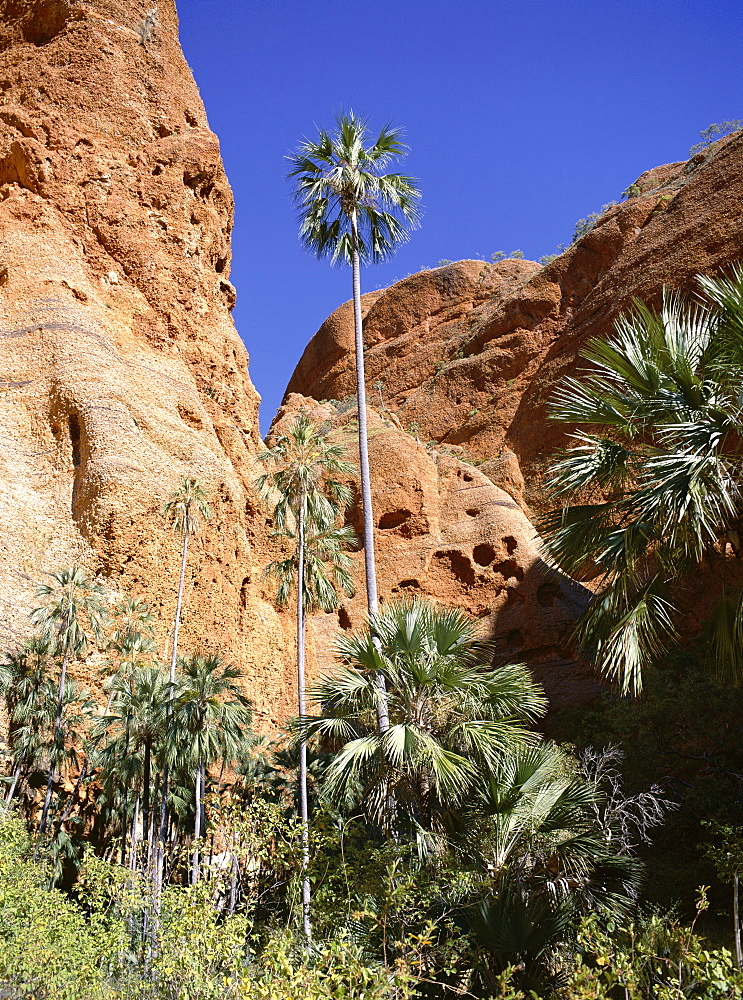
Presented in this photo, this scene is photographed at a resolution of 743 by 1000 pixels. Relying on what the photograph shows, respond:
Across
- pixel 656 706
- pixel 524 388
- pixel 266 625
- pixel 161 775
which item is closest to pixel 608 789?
pixel 656 706

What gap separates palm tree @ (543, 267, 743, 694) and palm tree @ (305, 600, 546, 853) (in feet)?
7.93

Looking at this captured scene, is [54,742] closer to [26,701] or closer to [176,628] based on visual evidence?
[26,701]

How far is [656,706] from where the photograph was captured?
20.9 metres

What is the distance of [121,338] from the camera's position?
2978 centimetres

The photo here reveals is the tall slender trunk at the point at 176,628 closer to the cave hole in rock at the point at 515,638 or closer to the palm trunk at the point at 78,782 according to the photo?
the palm trunk at the point at 78,782

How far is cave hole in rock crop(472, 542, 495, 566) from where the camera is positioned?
3438 cm

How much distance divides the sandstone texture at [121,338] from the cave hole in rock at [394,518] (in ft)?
20.0

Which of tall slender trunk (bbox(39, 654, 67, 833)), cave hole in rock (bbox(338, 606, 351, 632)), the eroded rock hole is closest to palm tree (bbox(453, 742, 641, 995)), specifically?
tall slender trunk (bbox(39, 654, 67, 833))

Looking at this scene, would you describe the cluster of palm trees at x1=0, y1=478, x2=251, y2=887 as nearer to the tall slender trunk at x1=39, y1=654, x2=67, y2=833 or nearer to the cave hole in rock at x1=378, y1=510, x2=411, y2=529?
the tall slender trunk at x1=39, y1=654, x2=67, y2=833

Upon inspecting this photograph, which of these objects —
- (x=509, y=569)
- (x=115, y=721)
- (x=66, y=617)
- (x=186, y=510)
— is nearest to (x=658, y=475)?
(x=115, y=721)

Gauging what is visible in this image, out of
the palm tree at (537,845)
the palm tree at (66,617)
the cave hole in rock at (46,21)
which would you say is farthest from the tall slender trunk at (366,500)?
the cave hole in rock at (46,21)

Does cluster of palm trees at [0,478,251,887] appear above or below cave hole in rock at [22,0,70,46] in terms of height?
below

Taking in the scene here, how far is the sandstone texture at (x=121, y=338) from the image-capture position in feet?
83.3

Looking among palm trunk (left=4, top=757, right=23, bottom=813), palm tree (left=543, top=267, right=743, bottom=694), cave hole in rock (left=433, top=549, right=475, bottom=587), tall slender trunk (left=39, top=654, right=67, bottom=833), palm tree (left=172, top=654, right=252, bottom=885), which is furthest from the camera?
cave hole in rock (left=433, top=549, right=475, bottom=587)
